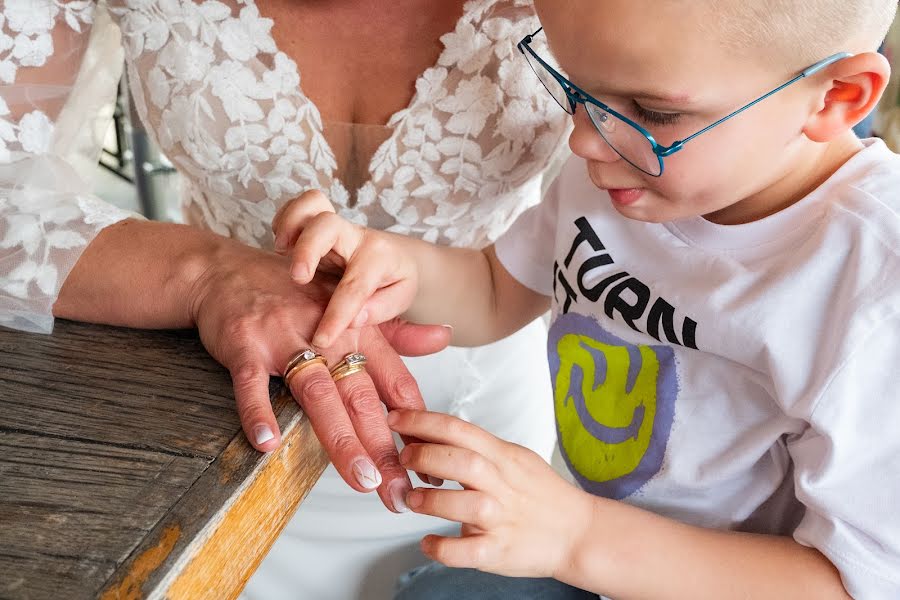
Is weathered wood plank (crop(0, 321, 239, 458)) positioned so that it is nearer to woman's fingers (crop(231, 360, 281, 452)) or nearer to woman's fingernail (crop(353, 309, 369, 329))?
woman's fingers (crop(231, 360, 281, 452))

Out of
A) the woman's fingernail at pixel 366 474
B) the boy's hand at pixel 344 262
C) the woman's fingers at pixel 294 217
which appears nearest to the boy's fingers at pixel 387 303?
the boy's hand at pixel 344 262

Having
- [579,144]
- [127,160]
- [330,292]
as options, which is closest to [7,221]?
[330,292]

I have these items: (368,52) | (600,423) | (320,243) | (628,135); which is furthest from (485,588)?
(368,52)

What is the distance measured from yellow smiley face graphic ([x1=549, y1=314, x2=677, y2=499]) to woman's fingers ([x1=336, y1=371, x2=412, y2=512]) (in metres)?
0.31

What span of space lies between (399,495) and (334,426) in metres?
0.08

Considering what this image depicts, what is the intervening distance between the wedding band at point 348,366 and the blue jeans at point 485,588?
421mm

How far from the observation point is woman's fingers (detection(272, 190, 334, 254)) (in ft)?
3.03

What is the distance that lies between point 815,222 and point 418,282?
468 mm

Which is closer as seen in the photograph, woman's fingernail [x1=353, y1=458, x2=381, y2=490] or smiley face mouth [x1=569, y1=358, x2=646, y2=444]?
woman's fingernail [x1=353, y1=458, x2=381, y2=490]

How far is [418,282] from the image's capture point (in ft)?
3.55

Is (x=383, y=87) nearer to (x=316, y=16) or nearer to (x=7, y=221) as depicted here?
(x=316, y=16)

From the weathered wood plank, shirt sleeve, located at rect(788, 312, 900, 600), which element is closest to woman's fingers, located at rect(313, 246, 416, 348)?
A: the weathered wood plank

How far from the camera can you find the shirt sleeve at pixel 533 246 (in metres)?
1.14

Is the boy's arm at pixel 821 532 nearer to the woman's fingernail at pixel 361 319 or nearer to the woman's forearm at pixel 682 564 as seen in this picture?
the woman's forearm at pixel 682 564
